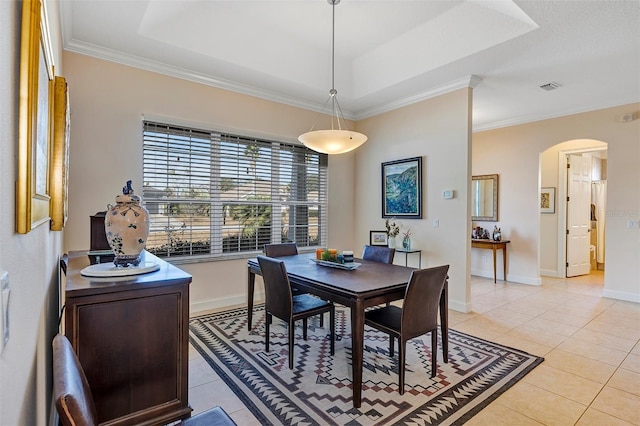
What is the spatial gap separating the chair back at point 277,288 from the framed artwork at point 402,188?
2658mm

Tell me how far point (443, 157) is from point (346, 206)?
1778 millimetres

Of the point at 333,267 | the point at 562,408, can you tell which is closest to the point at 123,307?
the point at 333,267

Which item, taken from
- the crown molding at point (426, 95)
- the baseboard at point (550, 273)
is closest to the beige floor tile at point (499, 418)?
the crown molding at point (426, 95)

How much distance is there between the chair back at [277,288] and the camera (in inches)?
100.0

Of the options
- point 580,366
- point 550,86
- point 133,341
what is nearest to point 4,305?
point 133,341

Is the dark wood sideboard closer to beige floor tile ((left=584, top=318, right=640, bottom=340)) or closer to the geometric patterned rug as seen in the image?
the geometric patterned rug

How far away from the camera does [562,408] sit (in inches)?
84.1

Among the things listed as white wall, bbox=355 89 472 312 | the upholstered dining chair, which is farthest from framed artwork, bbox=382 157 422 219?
the upholstered dining chair

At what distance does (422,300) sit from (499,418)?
0.80 metres

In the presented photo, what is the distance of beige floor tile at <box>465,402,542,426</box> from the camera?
1979 mm

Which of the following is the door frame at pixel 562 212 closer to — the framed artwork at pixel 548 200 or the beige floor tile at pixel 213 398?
the framed artwork at pixel 548 200

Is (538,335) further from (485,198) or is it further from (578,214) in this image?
(578,214)

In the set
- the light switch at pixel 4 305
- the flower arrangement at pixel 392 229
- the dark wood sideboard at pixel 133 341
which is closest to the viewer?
the light switch at pixel 4 305

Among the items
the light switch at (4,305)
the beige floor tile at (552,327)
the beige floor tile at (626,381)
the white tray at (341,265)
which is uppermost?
the light switch at (4,305)
